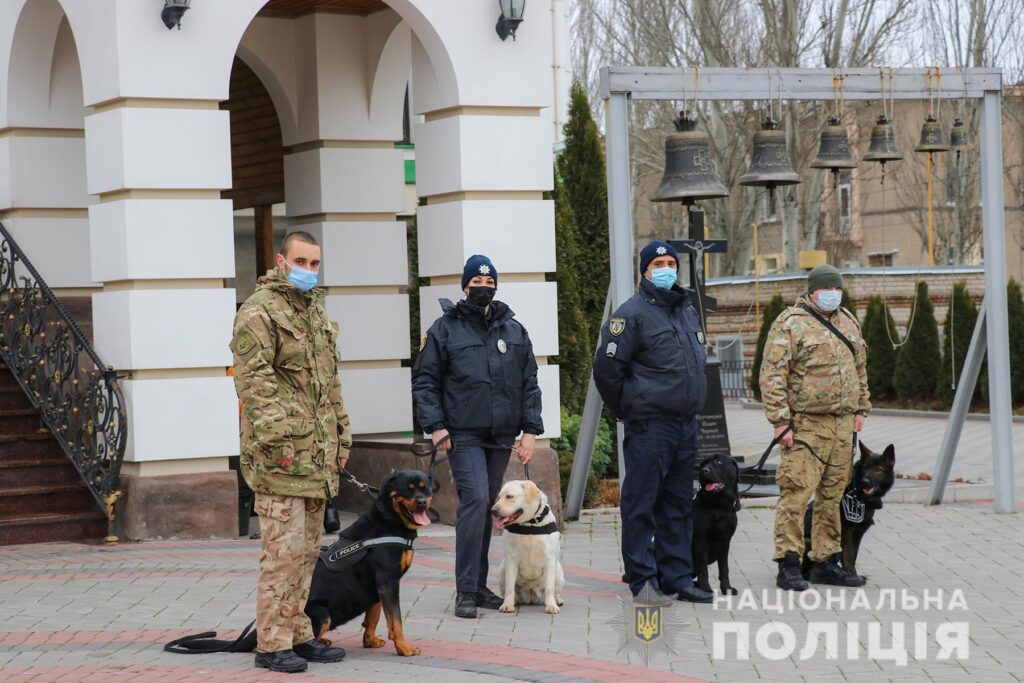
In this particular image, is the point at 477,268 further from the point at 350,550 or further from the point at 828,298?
the point at 828,298

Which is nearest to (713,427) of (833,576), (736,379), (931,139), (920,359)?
(931,139)

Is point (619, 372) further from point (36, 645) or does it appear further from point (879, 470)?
point (36, 645)

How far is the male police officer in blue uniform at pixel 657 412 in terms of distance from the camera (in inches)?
344

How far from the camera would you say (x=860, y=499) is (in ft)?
30.5

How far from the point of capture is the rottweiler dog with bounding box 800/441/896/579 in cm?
920

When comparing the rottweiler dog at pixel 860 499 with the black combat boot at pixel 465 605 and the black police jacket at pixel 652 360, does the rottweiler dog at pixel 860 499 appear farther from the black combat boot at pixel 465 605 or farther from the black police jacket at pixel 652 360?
the black combat boot at pixel 465 605

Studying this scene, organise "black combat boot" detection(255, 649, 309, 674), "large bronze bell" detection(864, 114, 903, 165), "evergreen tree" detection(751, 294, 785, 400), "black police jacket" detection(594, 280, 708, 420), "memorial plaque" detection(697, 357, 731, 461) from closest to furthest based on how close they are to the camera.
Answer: "black combat boot" detection(255, 649, 309, 674) → "black police jacket" detection(594, 280, 708, 420) → "large bronze bell" detection(864, 114, 903, 165) → "memorial plaque" detection(697, 357, 731, 461) → "evergreen tree" detection(751, 294, 785, 400)

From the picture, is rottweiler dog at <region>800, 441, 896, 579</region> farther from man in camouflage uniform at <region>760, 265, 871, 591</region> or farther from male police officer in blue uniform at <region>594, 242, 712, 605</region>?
male police officer in blue uniform at <region>594, 242, 712, 605</region>

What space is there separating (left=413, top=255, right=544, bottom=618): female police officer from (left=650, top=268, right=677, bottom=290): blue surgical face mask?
0.88 m

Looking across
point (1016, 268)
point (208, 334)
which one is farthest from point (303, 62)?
point (1016, 268)

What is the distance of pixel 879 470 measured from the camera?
9211mm

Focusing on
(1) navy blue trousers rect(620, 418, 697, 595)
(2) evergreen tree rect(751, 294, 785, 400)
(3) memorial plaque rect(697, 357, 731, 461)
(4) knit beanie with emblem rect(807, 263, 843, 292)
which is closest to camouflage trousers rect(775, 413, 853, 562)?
(1) navy blue trousers rect(620, 418, 697, 595)

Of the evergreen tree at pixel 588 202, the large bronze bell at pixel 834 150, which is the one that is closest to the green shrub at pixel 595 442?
the evergreen tree at pixel 588 202

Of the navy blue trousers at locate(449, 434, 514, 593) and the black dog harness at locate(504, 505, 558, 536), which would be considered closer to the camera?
the black dog harness at locate(504, 505, 558, 536)
